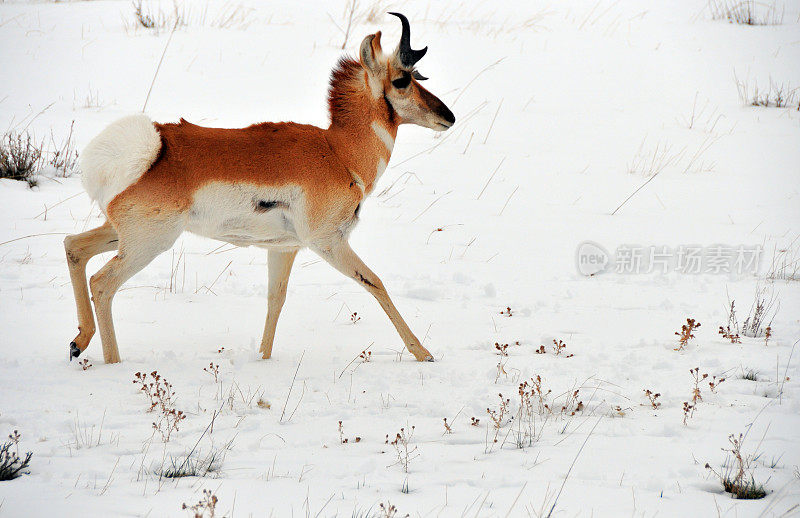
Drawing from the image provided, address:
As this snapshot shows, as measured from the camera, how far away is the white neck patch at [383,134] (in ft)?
18.8

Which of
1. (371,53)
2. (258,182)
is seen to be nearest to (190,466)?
(258,182)

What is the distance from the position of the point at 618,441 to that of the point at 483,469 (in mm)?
867

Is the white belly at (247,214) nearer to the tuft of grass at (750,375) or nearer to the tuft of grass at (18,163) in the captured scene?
the tuft of grass at (750,375)

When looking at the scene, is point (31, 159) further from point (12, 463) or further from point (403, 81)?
point (12, 463)

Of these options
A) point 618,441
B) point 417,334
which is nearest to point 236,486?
point 618,441

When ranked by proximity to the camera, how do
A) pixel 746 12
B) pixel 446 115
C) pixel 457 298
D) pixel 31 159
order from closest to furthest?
pixel 446 115 → pixel 457 298 → pixel 31 159 → pixel 746 12

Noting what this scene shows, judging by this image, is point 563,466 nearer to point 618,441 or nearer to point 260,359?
point 618,441

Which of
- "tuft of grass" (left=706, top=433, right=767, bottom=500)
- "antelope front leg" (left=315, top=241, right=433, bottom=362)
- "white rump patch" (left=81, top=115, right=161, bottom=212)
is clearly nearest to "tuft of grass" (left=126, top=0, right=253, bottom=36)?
"white rump patch" (left=81, top=115, right=161, bottom=212)

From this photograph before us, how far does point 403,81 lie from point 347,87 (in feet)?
1.41

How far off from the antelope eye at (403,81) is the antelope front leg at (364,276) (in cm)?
128

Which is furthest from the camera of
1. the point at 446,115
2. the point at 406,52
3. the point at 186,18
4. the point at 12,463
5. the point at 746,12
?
the point at 746,12

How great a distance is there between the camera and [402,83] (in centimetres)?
573

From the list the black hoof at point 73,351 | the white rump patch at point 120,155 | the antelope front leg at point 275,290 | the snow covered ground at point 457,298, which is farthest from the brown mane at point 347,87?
the black hoof at point 73,351

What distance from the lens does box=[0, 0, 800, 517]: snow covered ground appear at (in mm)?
3658
